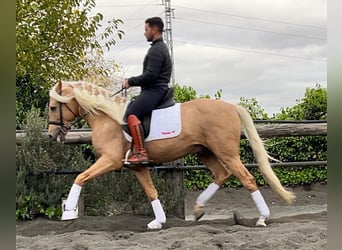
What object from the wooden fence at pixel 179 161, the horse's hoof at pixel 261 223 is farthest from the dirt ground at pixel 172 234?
the wooden fence at pixel 179 161

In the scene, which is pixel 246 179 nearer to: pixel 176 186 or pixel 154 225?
pixel 154 225

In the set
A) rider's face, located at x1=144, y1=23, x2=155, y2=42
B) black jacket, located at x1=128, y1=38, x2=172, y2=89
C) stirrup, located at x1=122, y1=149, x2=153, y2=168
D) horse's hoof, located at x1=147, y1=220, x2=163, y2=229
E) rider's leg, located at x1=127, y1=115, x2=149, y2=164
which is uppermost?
rider's face, located at x1=144, y1=23, x2=155, y2=42

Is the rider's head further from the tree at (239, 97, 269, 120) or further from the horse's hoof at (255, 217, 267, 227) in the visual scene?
the tree at (239, 97, 269, 120)

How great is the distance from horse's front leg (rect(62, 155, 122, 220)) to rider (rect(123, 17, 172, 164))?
0.21 metres

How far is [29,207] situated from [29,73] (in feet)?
8.20

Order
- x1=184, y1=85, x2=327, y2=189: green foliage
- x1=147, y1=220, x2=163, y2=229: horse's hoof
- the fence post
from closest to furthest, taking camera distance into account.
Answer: x1=147, y1=220, x2=163, y2=229: horse's hoof → the fence post → x1=184, y1=85, x2=327, y2=189: green foliage

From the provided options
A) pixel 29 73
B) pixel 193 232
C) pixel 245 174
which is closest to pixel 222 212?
pixel 245 174

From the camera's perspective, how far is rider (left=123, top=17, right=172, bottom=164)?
4.73 meters

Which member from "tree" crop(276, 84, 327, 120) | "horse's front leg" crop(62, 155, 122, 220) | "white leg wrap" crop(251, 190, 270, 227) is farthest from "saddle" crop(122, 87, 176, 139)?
"tree" crop(276, 84, 327, 120)

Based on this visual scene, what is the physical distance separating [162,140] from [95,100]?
767mm

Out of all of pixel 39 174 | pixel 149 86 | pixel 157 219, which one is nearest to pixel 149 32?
pixel 149 86

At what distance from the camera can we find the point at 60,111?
5.04m

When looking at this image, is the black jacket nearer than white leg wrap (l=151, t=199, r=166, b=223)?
Yes
